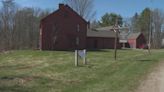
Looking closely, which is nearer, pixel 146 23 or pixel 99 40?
pixel 99 40

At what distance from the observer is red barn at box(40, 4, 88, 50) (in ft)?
182

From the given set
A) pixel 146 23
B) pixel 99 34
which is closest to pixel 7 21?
pixel 99 34

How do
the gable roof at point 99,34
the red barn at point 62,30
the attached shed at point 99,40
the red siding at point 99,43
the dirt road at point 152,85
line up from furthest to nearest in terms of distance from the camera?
the gable roof at point 99,34 < the attached shed at point 99,40 < the red siding at point 99,43 < the red barn at point 62,30 < the dirt road at point 152,85

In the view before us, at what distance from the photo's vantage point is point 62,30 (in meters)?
57.1

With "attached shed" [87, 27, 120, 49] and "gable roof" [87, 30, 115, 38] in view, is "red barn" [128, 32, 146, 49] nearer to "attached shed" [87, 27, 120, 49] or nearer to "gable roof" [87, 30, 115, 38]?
"gable roof" [87, 30, 115, 38]

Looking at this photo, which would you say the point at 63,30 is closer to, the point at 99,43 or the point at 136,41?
the point at 99,43

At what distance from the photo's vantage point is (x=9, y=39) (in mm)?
70938

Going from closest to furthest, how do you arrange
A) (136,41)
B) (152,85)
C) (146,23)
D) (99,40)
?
(152,85)
(99,40)
(136,41)
(146,23)

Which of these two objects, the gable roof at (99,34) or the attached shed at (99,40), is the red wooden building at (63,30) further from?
the gable roof at (99,34)

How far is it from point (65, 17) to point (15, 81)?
43142 millimetres

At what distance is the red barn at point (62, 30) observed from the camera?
182 ft

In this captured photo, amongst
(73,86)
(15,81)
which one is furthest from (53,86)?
(15,81)

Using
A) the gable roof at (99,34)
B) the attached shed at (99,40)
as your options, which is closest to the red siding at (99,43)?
the attached shed at (99,40)

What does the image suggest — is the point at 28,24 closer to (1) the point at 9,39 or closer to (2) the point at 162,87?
(1) the point at 9,39
